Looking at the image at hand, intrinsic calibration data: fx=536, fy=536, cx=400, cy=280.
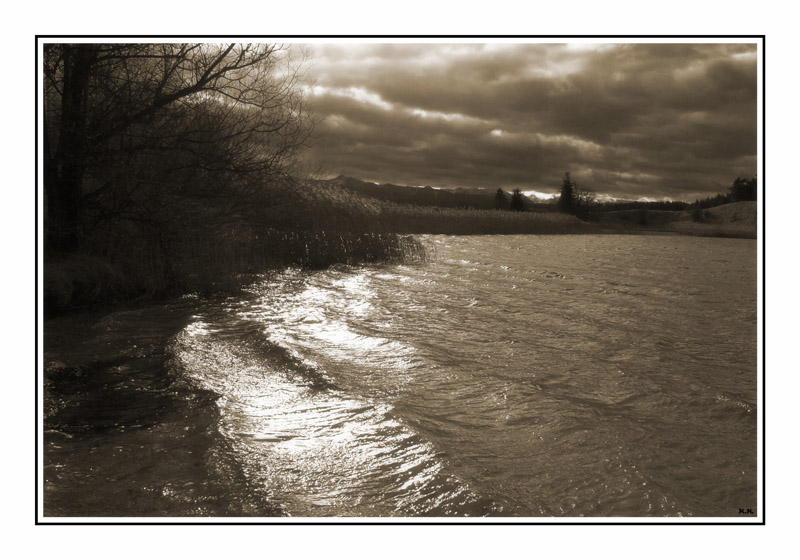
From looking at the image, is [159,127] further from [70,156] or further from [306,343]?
[306,343]

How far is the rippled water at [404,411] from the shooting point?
7.70ft

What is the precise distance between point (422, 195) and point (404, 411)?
46.8 feet

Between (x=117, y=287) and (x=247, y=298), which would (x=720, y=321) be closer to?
(x=247, y=298)

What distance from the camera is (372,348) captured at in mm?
4910

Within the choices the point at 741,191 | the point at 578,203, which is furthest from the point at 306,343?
the point at 578,203

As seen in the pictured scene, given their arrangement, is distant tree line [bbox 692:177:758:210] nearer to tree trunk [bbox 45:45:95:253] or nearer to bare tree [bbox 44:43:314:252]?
bare tree [bbox 44:43:314:252]

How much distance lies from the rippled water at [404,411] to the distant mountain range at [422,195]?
17.1ft

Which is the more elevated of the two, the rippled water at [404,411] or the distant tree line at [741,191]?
the distant tree line at [741,191]

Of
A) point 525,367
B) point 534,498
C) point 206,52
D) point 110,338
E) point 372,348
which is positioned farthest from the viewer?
point 206,52

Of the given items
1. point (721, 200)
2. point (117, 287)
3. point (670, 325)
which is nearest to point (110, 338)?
point (117, 287)

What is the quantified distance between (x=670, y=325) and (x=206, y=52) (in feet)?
22.3

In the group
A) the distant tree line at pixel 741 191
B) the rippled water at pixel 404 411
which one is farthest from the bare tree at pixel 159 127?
the distant tree line at pixel 741 191

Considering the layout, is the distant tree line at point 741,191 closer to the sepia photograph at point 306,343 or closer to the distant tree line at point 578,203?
the sepia photograph at point 306,343

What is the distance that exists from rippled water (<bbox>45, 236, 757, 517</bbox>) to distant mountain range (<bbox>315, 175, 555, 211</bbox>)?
5.20m
